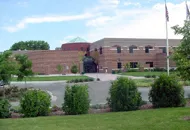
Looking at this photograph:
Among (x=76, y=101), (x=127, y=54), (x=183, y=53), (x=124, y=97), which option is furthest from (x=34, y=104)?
(x=127, y=54)

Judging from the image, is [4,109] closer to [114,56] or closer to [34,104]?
[34,104]

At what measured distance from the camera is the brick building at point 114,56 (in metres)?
63.9

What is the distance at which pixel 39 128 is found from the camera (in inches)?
305

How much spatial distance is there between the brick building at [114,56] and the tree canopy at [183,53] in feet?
178

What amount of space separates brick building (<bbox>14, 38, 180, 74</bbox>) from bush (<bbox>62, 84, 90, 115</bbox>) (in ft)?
172

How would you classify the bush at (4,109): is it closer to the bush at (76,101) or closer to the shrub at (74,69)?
the bush at (76,101)

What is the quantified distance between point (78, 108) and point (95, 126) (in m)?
3.08

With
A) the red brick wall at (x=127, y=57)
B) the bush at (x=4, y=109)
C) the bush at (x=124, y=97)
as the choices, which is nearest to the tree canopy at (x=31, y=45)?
the red brick wall at (x=127, y=57)

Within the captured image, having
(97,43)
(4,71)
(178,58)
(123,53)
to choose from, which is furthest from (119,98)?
(97,43)

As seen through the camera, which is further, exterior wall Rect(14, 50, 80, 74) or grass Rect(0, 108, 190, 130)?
exterior wall Rect(14, 50, 80, 74)

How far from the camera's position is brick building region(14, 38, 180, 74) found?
63.9m

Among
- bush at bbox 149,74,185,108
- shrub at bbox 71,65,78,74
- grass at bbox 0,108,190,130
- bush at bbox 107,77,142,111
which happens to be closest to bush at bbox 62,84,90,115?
bush at bbox 107,77,142,111

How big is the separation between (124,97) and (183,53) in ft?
10.8

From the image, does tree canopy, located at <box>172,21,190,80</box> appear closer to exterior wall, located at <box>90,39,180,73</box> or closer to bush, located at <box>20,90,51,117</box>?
bush, located at <box>20,90,51,117</box>
